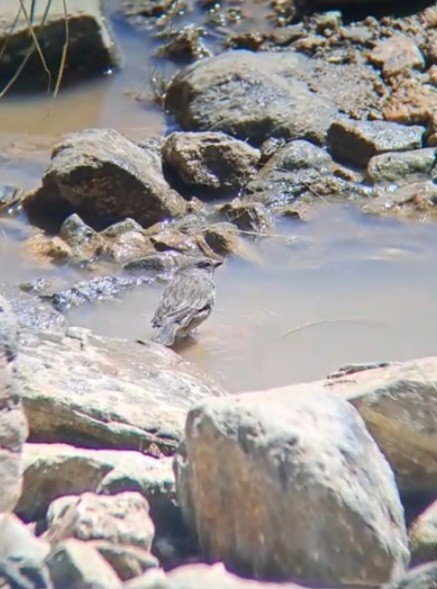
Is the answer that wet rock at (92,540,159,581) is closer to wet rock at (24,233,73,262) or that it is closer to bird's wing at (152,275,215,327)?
bird's wing at (152,275,215,327)

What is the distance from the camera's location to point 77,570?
8.89ft

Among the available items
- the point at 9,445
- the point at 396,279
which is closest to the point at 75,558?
the point at 9,445

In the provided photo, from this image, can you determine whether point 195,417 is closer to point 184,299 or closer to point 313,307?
point 184,299

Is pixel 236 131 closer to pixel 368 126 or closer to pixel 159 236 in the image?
pixel 368 126

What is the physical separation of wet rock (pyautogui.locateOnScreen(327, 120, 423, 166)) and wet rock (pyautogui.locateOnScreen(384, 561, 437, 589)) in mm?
5982

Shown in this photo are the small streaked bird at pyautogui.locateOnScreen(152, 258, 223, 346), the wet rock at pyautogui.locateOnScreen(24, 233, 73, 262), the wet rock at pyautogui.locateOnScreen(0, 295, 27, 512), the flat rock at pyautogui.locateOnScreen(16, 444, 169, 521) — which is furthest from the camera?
the wet rock at pyautogui.locateOnScreen(24, 233, 73, 262)

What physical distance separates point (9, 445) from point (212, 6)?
328 inches

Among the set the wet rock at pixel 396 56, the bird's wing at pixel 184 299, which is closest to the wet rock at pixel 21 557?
the bird's wing at pixel 184 299

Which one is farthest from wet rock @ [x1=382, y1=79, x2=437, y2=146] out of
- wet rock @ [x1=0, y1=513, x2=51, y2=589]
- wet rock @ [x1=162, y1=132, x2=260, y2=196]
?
wet rock @ [x1=0, y1=513, x2=51, y2=589]

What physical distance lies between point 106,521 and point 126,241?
174 inches

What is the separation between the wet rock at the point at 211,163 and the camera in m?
8.12

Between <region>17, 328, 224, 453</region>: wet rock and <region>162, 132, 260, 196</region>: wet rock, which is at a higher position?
<region>17, 328, 224, 453</region>: wet rock

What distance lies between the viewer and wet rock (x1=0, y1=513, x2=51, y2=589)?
269 centimetres

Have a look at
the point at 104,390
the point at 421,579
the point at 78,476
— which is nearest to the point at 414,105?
the point at 104,390
